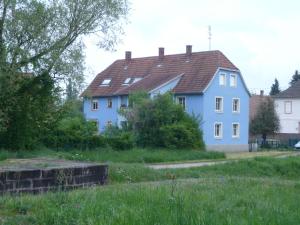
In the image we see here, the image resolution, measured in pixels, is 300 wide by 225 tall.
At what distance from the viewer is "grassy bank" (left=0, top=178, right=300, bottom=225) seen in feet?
Answer: 28.0

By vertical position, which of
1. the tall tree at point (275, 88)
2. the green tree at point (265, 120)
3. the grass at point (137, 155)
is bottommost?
the grass at point (137, 155)

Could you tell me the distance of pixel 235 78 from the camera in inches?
2525

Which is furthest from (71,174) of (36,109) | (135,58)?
(135,58)

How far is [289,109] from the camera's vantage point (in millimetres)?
84750

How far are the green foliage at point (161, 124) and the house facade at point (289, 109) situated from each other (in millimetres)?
37221

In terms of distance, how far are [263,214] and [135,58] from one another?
6173 centimetres

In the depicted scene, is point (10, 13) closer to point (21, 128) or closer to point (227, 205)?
point (21, 128)

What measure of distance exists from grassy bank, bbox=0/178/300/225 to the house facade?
2884 inches

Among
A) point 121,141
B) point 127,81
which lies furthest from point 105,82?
point 121,141

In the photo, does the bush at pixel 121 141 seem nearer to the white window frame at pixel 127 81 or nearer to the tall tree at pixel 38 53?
the tall tree at pixel 38 53

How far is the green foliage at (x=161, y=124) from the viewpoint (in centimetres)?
4791

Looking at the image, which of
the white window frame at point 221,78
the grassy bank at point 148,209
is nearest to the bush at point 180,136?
the white window frame at point 221,78

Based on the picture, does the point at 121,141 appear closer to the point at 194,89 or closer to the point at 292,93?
the point at 194,89

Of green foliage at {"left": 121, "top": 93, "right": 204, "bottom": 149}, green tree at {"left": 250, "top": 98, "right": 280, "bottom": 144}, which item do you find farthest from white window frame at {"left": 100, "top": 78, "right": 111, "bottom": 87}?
green foliage at {"left": 121, "top": 93, "right": 204, "bottom": 149}
